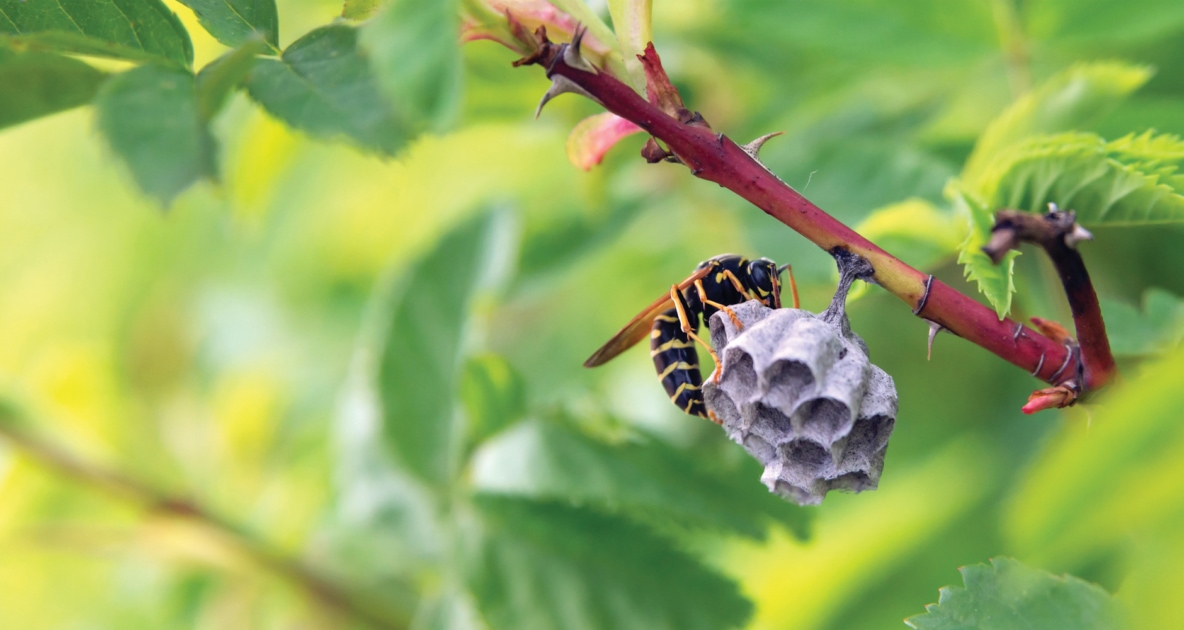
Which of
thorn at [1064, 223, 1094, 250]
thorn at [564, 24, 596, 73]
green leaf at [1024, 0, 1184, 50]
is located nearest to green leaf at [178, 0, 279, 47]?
thorn at [564, 24, 596, 73]

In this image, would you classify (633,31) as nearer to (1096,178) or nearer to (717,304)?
(717,304)

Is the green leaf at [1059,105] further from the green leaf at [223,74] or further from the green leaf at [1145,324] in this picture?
the green leaf at [223,74]

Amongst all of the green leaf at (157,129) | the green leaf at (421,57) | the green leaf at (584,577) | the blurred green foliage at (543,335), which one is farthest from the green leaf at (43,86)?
the green leaf at (584,577)

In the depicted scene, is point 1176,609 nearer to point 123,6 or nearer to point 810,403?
point 810,403

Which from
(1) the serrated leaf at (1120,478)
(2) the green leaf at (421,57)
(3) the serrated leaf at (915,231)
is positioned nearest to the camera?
(1) the serrated leaf at (1120,478)

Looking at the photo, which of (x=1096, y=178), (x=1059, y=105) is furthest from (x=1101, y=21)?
(x=1096, y=178)

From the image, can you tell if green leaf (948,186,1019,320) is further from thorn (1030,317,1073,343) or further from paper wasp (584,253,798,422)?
paper wasp (584,253,798,422)

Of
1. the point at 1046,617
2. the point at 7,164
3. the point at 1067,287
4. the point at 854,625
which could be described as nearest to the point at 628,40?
the point at 1067,287
